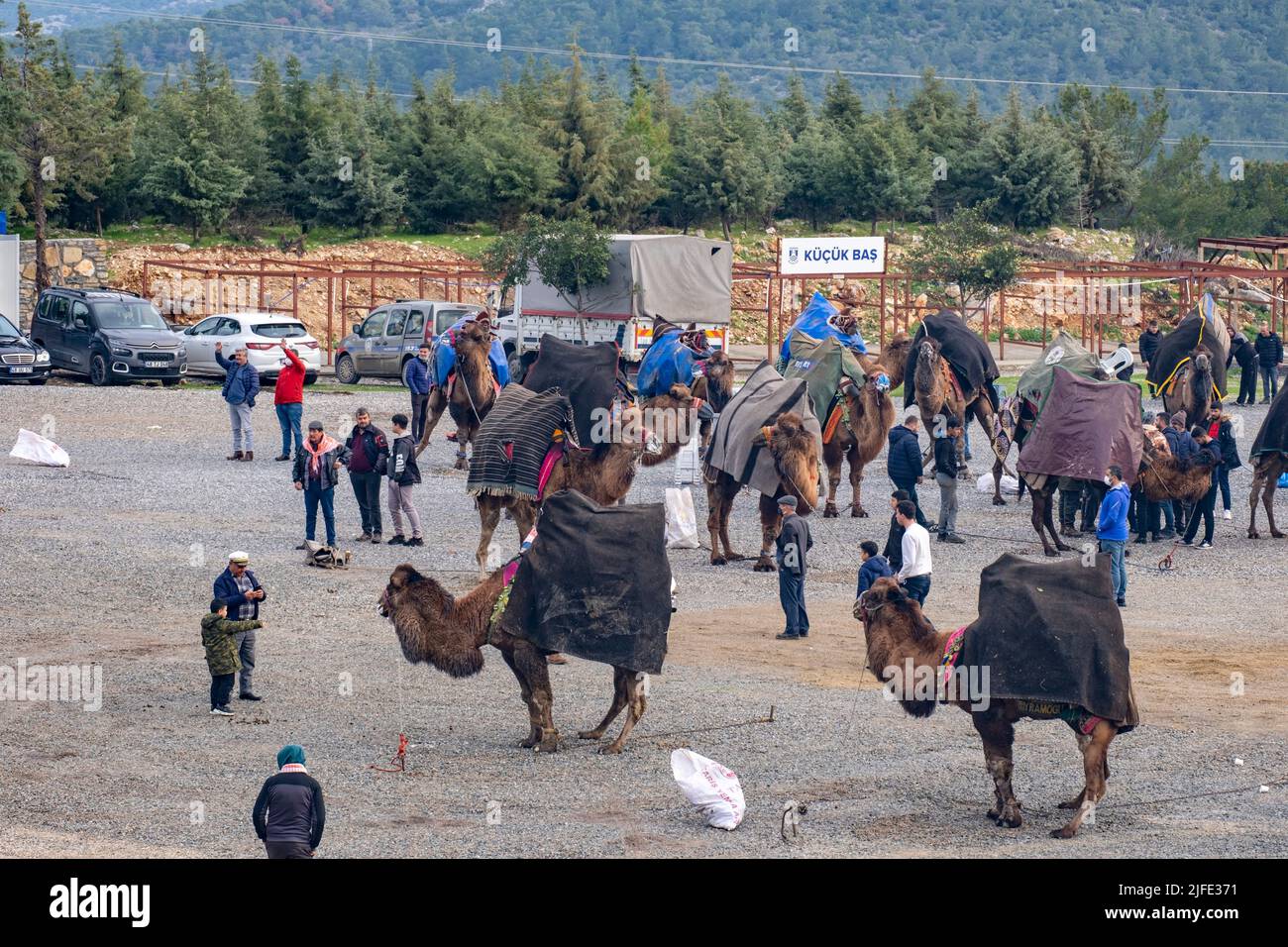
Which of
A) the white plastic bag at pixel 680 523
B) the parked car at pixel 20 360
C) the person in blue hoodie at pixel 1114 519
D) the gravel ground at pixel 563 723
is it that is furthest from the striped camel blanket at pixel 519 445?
the parked car at pixel 20 360

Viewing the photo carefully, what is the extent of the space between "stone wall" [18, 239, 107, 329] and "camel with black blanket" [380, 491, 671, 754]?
30214 millimetres

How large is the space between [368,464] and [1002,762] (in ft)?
33.6

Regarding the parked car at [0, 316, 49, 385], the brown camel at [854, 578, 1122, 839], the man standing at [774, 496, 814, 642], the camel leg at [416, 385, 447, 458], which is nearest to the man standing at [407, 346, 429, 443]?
the camel leg at [416, 385, 447, 458]

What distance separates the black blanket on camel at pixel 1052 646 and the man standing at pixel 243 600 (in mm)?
5907

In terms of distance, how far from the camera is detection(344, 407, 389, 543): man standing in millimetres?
19703

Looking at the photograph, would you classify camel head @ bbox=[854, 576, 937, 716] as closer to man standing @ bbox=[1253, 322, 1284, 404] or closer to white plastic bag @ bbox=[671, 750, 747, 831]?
white plastic bag @ bbox=[671, 750, 747, 831]

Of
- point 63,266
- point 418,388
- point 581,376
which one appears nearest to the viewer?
point 581,376

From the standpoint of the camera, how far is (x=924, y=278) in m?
39.6

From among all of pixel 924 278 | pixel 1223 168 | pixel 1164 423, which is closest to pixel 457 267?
pixel 924 278

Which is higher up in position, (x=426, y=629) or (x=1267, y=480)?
(x=426, y=629)

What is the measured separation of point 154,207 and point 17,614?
31962 mm

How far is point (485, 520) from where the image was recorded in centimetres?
1812

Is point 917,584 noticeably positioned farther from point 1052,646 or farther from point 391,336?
point 391,336

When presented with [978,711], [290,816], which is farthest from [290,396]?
[290,816]
